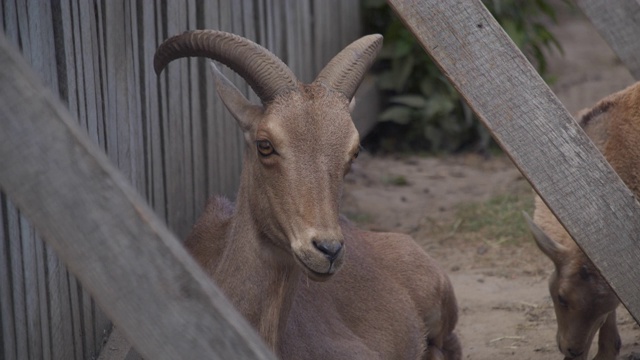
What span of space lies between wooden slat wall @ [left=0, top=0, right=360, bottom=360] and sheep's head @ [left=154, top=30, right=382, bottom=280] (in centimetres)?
39

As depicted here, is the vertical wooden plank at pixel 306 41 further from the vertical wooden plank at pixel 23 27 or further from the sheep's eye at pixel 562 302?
the vertical wooden plank at pixel 23 27

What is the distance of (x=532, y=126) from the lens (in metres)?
4.69

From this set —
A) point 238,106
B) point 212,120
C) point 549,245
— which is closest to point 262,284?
point 238,106

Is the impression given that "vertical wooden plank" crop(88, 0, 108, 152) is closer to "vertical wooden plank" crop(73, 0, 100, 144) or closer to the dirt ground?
"vertical wooden plank" crop(73, 0, 100, 144)

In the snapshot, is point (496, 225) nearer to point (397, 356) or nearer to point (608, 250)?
point (397, 356)

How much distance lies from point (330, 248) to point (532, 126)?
1008 mm

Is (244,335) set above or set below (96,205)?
below

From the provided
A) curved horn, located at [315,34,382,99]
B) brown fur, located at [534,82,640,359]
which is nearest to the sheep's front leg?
brown fur, located at [534,82,640,359]

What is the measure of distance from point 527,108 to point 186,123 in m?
2.40

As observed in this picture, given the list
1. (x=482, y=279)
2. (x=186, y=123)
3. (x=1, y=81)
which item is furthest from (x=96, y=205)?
(x=482, y=279)

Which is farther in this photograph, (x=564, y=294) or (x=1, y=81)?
(x=564, y=294)

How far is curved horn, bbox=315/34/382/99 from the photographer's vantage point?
505cm

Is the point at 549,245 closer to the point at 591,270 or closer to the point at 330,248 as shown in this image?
the point at 591,270

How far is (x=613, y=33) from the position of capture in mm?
6168
